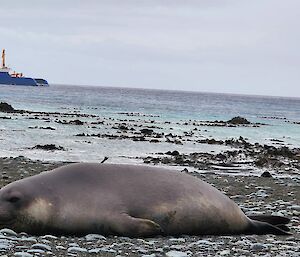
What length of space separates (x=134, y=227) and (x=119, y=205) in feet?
1.19

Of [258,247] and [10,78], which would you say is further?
[10,78]

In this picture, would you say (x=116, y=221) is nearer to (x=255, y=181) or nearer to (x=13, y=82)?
(x=255, y=181)

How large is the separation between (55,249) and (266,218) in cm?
314

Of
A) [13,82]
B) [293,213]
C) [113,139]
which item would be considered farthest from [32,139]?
A: [13,82]

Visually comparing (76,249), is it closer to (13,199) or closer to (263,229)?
(13,199)

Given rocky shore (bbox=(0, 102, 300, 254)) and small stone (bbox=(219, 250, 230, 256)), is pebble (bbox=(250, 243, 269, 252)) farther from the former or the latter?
small stone (bbox=(219, 250, 230, 256))

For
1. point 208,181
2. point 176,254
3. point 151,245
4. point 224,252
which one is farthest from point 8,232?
point 208,181

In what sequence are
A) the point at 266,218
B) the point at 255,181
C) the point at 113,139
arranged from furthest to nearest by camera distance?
1. the point at 113,139
2. the point at 255,181
3. the point at 266,218

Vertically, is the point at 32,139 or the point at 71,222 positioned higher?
the point at 71,222

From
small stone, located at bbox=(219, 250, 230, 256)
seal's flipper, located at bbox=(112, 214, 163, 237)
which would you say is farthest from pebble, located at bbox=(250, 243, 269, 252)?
seal's flipper, located at bbox=(112, 214, 163, 237)

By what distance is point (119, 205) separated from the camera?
7020 millimetres

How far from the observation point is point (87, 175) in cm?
739

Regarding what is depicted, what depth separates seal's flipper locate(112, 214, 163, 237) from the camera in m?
6.80

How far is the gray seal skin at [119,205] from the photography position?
22.5ft
